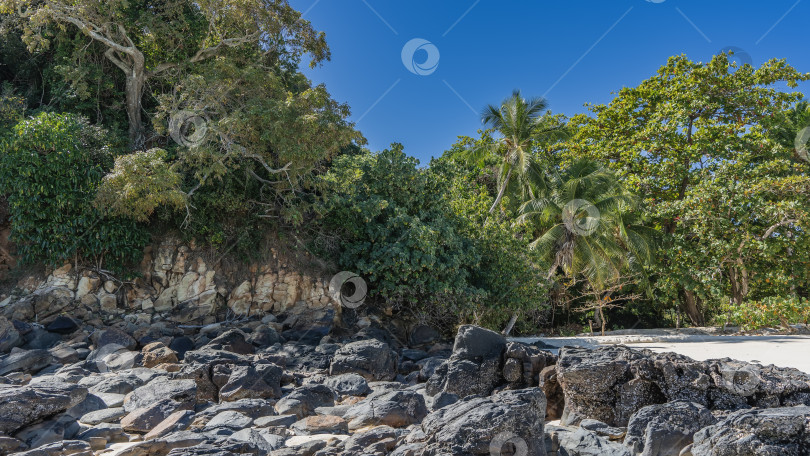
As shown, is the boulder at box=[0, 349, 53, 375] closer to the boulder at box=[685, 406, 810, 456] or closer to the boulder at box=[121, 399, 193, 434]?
the boulder at box=[121, 399, 193, 434]

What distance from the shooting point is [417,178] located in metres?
13.4

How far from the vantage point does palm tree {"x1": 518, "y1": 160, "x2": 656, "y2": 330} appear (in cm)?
1812

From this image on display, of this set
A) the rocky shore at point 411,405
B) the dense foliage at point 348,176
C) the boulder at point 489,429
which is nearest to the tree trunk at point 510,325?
the dense foliage at point 348,176

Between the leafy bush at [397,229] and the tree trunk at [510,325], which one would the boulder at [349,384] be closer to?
the leafy bush at [397,229]

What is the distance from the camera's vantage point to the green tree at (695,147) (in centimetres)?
1708

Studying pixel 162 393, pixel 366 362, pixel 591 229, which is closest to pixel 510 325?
pixel 591 229

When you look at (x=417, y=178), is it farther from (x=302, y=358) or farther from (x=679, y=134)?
(x=679, y=134)

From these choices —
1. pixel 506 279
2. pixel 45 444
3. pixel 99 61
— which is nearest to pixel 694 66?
pixel 506 279

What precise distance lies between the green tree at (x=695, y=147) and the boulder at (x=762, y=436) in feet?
47.7

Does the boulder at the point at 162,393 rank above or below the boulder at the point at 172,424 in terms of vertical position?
above

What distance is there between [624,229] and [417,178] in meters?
9.43

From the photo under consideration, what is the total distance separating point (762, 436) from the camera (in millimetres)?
3846

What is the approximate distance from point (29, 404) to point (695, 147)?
770 inches

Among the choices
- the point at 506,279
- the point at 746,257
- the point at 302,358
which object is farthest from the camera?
the point at 746,257
